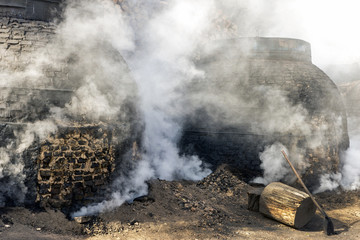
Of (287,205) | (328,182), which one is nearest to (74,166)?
(287,205)

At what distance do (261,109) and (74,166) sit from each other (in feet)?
18.5

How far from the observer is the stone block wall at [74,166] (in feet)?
15.8

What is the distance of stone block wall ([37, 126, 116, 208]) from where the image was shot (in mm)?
4809

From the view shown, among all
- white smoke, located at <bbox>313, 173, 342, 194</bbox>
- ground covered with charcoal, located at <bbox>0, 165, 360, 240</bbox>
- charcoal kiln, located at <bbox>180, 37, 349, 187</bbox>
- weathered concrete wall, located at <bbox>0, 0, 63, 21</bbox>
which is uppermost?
weathered concrete wall, located at <bbox>0, 0, 63, 21</bbox>

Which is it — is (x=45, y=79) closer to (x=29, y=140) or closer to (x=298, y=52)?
(x=29, y=140)

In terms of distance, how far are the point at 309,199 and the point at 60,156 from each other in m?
4.98

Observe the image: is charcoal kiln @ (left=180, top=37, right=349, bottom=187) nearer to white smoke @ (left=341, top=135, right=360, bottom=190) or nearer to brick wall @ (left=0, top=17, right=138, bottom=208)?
white smoke @ (left=341, top=135, right=360, bottom=190)

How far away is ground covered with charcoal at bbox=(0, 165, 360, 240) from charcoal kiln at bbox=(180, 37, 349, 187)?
1510mm

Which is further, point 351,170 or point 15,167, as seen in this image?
point 351,170

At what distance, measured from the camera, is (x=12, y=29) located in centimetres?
542

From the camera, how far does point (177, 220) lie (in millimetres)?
5246

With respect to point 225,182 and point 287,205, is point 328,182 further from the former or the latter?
point 287,205

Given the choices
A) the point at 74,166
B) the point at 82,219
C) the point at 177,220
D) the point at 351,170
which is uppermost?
the point at 74,166

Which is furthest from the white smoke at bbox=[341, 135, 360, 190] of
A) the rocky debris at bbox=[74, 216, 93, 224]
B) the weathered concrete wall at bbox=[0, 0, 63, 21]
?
the weathered concrete wall at bbox=[0, 0, 63, 21]
